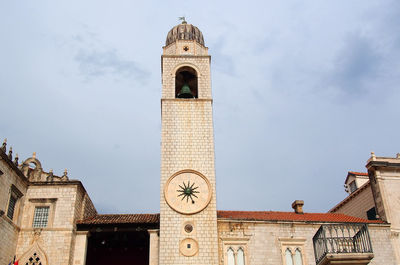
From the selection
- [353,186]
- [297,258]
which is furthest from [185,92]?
[353,186]

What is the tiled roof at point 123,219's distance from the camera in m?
23.5

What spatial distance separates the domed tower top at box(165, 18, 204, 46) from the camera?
94.3ft

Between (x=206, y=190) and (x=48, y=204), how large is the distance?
27.5 ft

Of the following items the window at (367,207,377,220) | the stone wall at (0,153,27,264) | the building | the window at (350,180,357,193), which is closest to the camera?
the stone wall at (0,153,27,264)

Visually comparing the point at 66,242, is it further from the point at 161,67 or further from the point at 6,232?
the point at 161,67

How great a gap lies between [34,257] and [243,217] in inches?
432

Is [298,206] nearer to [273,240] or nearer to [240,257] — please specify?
[273,240]

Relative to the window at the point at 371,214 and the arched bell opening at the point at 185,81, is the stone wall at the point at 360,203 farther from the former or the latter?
the arched bell opening at the point at 185,81

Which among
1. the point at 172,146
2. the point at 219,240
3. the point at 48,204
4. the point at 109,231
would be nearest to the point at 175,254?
the point at 219,240

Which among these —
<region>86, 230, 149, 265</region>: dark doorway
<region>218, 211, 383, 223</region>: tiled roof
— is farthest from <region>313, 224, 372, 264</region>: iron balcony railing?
<region>86, 230, 149, 265</region>: dark doorway

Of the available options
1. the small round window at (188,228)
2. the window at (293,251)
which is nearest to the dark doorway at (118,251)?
the small round window at (188,228)

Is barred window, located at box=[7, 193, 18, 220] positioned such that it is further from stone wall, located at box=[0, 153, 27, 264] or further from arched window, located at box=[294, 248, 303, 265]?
arched window, located at box=[294, 248, 303, 265]

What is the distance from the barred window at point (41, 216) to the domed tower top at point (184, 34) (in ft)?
42.0

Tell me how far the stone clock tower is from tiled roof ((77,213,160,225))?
5.54 feet
